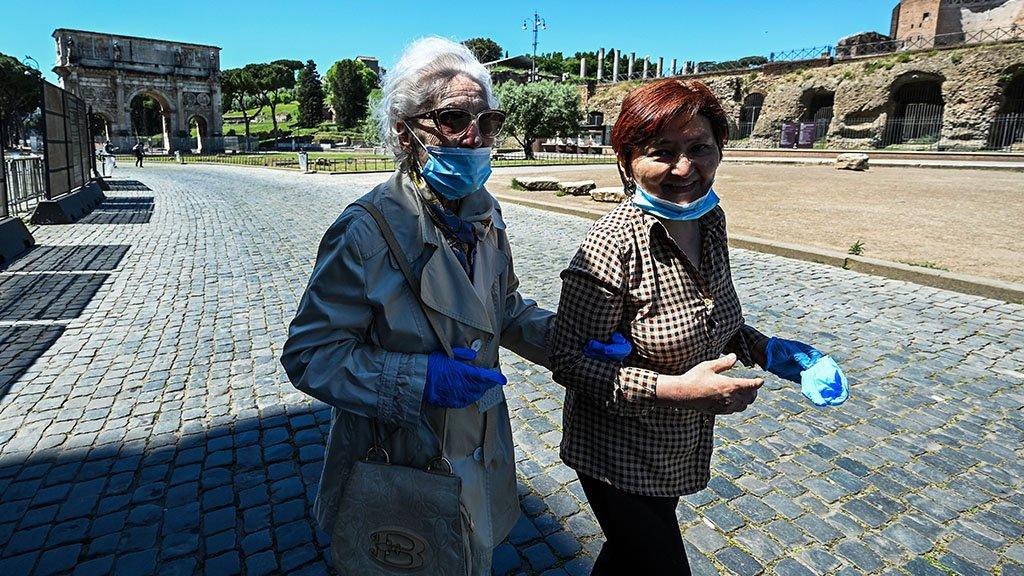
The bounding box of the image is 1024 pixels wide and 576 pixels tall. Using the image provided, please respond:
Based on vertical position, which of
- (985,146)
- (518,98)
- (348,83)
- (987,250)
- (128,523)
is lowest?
(128,523)

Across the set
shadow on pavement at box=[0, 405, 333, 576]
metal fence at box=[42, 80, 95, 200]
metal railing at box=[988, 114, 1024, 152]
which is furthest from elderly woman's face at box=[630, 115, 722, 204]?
metal railing at box=[988, 114, 1024, 152]

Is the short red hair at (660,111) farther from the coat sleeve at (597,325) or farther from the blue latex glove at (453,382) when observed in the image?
the blue latex glove at (453,382)

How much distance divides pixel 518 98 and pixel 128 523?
38967 millimetres

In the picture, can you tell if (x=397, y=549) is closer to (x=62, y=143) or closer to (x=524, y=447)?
(x=524, y=447)

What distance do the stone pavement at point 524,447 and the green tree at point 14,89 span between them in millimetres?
89166

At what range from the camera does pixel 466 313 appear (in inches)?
70.5

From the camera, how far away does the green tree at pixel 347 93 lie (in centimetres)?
8769

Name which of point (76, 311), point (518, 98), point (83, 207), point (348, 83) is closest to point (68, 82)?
point (348, 83)

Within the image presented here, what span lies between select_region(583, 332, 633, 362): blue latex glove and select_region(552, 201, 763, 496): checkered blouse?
2 centimetres

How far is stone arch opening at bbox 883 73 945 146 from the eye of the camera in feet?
133

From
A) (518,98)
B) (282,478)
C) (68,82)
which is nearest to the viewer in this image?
(282,478)

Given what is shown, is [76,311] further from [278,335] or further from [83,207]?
[83,207]

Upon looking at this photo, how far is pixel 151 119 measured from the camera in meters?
98.8

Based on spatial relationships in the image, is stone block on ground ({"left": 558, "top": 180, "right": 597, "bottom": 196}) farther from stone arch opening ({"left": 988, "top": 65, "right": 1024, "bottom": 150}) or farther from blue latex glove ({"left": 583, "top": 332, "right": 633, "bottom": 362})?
stone arch opening ({"left": 988, "top": 65, "right": 1024, "bottom": 150})
